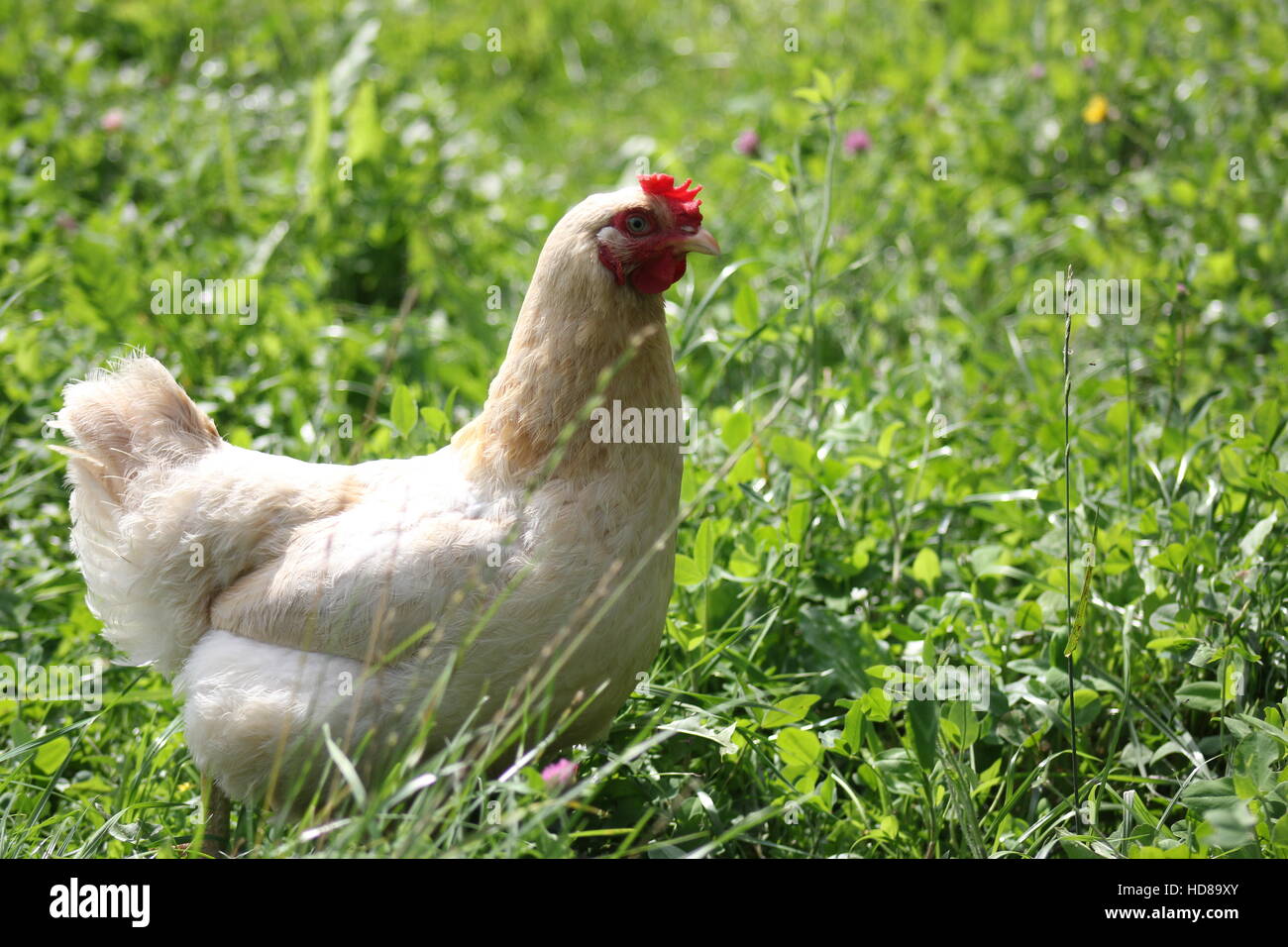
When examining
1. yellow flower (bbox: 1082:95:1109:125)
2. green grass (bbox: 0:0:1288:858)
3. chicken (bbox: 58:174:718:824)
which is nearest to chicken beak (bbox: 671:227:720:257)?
chicken (bbox: 58:174:718:824)

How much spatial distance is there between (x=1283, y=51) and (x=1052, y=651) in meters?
4.33

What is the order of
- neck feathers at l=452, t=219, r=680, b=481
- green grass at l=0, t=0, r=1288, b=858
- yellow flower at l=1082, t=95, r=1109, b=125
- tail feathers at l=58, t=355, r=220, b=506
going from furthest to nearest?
yellow flower at l=1082, t=95, r=1109, b=125 → tail feathers at l=58, t=355, r=220, b=506 → green grass at l=0, t=0, r=1288, b=858 → neck feathers at l=452, t=219, r=680, b=481

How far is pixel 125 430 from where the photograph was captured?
9.90 ft

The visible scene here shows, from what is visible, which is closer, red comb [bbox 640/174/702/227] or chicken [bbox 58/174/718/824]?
chicken [bbox 58/174/718/824]

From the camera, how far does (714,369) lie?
161 inches

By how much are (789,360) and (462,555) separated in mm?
2130

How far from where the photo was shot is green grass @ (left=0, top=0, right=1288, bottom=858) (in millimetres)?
2777

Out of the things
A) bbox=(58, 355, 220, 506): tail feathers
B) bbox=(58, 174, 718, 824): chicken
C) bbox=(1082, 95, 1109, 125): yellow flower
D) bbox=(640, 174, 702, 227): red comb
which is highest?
bbox=(1082, 95, 1109, 125): yellow flower

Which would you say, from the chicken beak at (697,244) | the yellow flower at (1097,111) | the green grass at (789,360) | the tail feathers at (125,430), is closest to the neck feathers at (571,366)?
the chicken beak at (697,244)

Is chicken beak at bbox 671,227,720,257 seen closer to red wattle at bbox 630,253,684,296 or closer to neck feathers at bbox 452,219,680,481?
red wattle at bbox 630,253,684,296

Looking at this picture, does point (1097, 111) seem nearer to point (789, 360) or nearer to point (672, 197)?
point (789, 360)

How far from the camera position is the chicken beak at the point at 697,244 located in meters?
2.71
